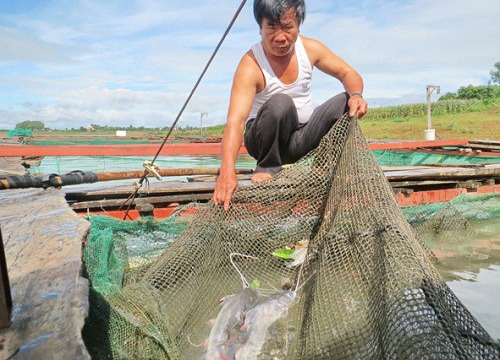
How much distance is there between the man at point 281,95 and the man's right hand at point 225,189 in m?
0.02

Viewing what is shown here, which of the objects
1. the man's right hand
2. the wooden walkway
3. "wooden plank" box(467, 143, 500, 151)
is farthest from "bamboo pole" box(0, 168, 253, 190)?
"wooden plank" box(467, 143, 500, 151)

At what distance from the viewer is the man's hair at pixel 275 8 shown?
7.80 ft

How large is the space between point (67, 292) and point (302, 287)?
121cm

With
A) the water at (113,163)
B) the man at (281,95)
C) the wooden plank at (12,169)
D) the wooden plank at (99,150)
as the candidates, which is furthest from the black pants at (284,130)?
the water at (113,163)

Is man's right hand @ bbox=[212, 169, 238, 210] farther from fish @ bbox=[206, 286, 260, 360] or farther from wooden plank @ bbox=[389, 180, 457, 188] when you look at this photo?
wooden plank @ bbox=[389, 180, 457, 188]

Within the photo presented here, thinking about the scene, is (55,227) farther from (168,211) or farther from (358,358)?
(168,211)

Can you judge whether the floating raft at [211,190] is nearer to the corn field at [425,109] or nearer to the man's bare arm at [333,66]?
the man's bare arm at [333,66]

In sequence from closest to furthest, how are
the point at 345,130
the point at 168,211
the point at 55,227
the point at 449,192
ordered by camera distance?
the point at 55,227 < the point at 345,130 < the point at 168,211 < the point at 449,192

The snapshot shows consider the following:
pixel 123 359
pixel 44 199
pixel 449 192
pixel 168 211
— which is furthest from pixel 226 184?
pixel 449 192

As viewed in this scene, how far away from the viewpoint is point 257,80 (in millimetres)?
2729

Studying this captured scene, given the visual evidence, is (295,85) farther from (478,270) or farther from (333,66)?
(478,270)

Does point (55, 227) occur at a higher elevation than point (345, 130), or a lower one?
lower

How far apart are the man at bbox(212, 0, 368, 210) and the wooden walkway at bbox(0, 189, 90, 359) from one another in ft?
2.80

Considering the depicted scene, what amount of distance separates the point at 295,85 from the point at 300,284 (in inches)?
54.8
